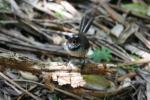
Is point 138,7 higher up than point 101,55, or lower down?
higher up

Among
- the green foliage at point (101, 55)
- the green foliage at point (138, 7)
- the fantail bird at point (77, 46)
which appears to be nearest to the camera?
the fantail bird at point (77, 46)

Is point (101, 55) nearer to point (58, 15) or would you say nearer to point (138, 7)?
point (58, 15)

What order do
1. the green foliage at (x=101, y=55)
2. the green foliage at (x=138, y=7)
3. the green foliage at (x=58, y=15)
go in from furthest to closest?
the green foliage at (x=138, y=7) → the green foliage at (x=58, y=15) → the green foliage at (x=101, y=55)

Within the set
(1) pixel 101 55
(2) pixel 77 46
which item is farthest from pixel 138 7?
(2) pixel 77 46

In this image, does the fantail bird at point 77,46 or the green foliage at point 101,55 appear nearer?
the fantail bird at point 77,46

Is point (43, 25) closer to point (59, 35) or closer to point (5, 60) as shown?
point (59, 35)

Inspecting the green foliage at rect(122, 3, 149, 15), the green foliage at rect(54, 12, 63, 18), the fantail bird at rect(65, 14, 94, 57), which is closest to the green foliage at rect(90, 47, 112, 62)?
the fantail bird at rect(65, 14, 94, 57)

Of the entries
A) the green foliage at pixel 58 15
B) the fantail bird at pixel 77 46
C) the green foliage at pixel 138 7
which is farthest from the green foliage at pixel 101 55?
A: the green foliage at pixel 138 7

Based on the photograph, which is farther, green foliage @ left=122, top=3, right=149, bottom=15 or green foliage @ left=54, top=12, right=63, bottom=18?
green foliage @ left=122, top=3, right=149, bottom=15

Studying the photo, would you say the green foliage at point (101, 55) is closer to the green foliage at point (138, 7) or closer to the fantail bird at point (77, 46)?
the fantail bird at point (77, 46)

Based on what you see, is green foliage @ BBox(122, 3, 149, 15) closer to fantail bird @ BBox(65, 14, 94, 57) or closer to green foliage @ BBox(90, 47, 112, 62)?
green foliage @ BBox(90, 47, 112, 62)

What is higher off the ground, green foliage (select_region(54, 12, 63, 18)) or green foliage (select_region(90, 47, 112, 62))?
green foliage (select_region(54, 12, 63, 18))

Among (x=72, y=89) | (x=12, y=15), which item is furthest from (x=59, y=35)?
(x=72, y=89)
